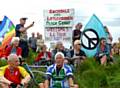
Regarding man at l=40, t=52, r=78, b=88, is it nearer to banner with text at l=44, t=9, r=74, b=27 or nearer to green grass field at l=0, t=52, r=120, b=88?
green grass field at l=0, t=52, r=120, b=88

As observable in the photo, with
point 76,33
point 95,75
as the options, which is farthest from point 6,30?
point 95,75

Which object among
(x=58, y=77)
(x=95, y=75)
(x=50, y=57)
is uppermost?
(x=50, y=57)

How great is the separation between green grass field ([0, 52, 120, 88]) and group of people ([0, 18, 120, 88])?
0.80 feet

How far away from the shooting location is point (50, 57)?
18.9 metres

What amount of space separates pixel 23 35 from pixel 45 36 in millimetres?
1759

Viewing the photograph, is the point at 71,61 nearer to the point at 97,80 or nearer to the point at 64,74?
the point at 97,80

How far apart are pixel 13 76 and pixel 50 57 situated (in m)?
5.30

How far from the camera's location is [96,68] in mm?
18453

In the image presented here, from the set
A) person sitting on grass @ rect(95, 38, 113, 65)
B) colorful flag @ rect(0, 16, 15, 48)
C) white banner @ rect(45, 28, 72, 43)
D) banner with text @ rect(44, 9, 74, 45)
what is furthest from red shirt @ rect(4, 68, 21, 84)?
banner with text @ rect(44, 9, 74, 45)

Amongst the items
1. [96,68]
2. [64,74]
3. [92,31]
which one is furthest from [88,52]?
[64,74]

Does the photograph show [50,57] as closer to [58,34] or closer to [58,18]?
[58,34]

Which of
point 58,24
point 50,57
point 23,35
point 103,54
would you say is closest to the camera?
point 50,57

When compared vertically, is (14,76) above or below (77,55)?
below

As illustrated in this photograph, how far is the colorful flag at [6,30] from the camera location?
69.8ft
